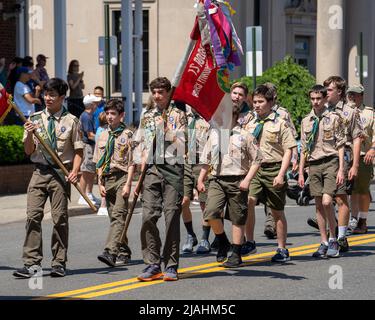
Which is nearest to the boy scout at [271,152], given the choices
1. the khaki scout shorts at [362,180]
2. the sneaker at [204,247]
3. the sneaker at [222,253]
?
the sneaker at [222,253]

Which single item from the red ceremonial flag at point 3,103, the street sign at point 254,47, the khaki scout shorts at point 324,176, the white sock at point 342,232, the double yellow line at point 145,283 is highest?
the street sign at point 254,47

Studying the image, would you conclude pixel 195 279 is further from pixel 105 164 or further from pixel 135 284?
pixel 105 164

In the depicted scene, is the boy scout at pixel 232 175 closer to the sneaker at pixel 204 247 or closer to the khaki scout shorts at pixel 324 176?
the khaki scout shorts at pixel 324 176

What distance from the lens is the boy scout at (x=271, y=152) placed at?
11781 millimetres

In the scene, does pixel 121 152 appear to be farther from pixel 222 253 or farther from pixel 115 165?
pixel 222 253

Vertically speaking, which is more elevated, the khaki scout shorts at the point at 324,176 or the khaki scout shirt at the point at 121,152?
the khaki scout shirt at the point at 121,152

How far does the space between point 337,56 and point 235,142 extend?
2163 cm

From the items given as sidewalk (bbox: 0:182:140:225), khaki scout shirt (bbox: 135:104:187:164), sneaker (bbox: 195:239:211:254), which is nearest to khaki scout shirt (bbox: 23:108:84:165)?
khaki scout shirt (bbox: 135:104:187:164)

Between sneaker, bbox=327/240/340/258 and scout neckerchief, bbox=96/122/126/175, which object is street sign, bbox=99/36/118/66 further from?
sneaker, bbox=327/240/340/258

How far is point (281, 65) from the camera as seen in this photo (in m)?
26.2

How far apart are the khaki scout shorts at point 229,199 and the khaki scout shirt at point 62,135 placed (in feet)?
4.81

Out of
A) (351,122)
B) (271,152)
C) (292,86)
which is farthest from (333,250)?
(292,86)

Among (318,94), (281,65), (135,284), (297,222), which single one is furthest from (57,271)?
(281,65)

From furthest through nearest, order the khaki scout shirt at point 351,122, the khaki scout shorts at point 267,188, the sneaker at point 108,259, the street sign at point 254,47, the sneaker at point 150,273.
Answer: the street sign at point 254,47 → the khaki scout shirt at point 351,122 → the khaki scout shorts at point 267,188 → the sneaker at point 108,259 → the sneaker at point 150,273
